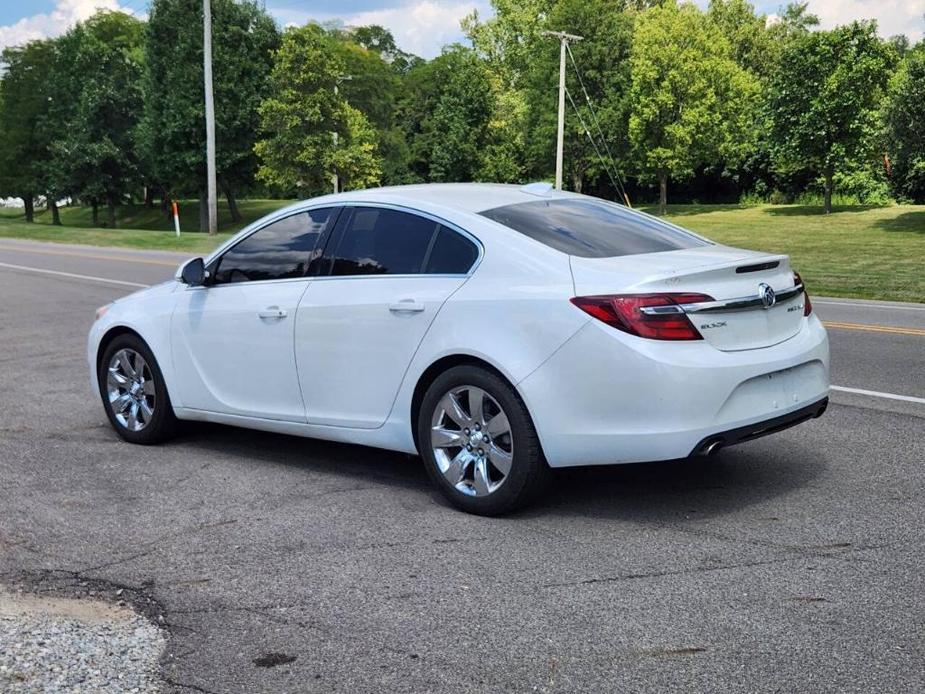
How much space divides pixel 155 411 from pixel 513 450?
2849mm

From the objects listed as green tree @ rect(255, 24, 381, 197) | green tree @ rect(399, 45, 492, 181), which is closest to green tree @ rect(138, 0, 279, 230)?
green tree @ rect(255, 24, 381, 197)

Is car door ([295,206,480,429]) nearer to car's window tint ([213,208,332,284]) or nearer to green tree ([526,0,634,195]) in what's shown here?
car's window tint ([213,208,332,284])

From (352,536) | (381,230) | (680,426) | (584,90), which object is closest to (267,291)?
(381,230)

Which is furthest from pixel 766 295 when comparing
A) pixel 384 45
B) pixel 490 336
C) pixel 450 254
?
pixel 384 45

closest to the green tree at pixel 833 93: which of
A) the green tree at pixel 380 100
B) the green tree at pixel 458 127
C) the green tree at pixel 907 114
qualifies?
the green tree at pixel 907 114

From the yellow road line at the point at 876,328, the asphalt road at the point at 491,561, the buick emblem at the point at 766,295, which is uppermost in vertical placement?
the buick emblem at the point at 766,295

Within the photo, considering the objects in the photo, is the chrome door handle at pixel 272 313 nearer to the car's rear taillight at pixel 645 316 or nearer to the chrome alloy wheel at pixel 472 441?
the chrome alloy wheel at pixel 472 441

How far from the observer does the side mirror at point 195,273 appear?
6277 mm

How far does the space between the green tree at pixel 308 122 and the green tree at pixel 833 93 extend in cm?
1968

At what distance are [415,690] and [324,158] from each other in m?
45.2

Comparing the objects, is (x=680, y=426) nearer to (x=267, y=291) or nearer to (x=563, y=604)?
(x=563, y=604)

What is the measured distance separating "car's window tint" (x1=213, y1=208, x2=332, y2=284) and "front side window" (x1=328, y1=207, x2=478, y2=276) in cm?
20

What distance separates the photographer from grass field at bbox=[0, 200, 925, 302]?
18.3 metres

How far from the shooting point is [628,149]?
57844 millimetres
